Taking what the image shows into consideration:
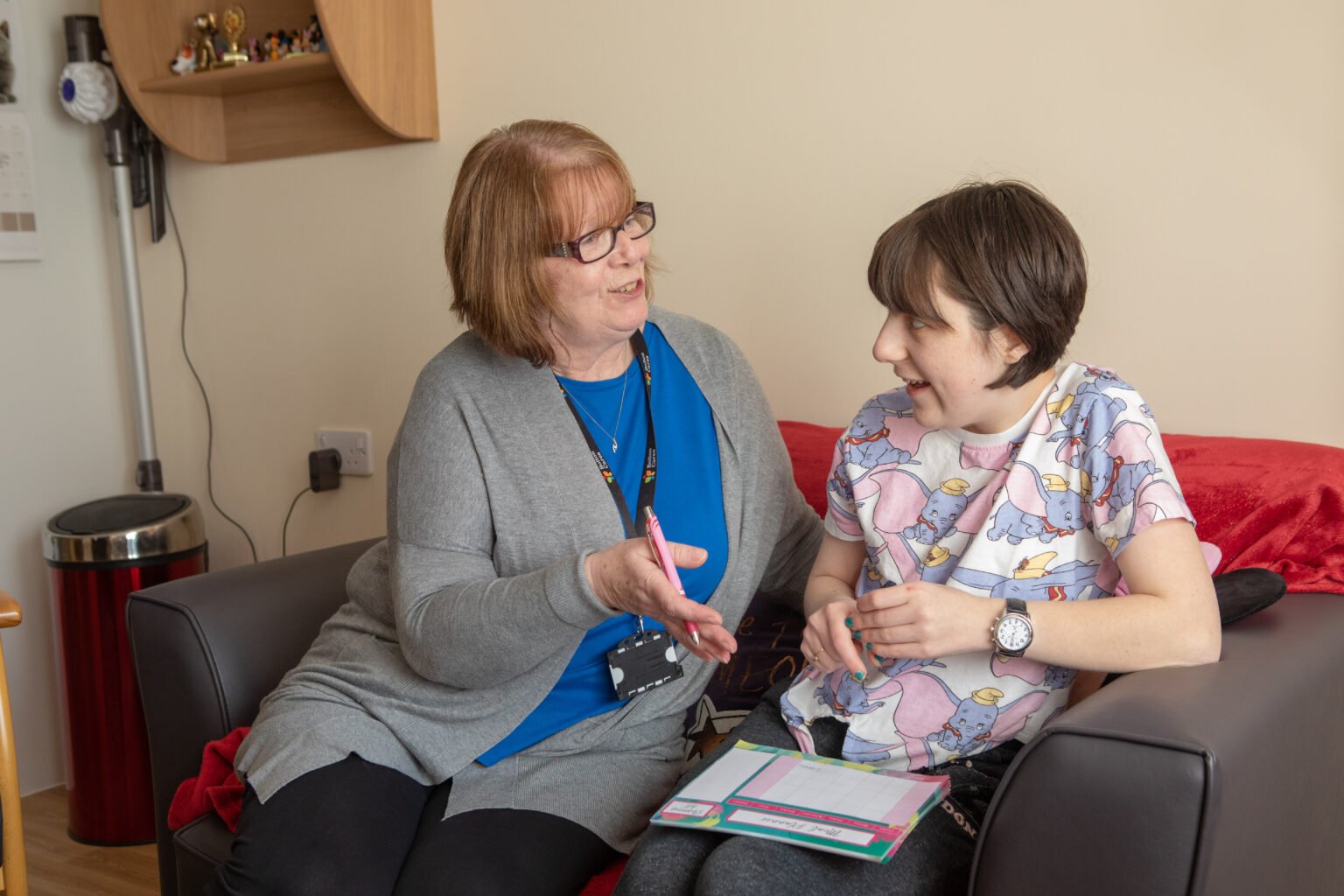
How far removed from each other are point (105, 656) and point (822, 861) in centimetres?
194

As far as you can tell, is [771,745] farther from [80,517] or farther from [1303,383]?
[80,517]

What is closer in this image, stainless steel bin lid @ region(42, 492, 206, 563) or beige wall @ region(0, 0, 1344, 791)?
beige wall @ region(0, 0, 1344, 791)

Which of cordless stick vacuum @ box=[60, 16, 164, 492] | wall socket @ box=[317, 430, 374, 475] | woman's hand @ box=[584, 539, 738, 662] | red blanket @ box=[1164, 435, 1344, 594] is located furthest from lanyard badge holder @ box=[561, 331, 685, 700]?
cordless stick vacuum @ box=[60, 16, 164, 492]

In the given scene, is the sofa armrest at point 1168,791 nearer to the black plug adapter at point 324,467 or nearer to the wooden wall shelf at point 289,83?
the wooden wall shelf at point 289,83

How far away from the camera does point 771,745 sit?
4.38 feet

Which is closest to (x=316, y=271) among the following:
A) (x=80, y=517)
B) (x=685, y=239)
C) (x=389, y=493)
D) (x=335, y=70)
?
(x=335, y=70)

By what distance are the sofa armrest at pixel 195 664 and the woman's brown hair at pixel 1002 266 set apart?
3.50 feet

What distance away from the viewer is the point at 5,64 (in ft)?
8.82

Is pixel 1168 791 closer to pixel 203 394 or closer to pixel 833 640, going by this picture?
pixel 833 640

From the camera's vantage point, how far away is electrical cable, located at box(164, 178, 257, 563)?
2.89 m

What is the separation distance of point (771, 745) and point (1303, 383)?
0.89 meters

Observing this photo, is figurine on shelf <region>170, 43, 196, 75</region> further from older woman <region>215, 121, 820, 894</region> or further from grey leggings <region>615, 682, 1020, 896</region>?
grey leggings <region>615, 682, 1020, 896</region>

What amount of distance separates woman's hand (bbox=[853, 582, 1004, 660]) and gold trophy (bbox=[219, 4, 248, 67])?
79.3 inches

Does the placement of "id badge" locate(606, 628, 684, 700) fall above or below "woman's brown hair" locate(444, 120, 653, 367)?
below
